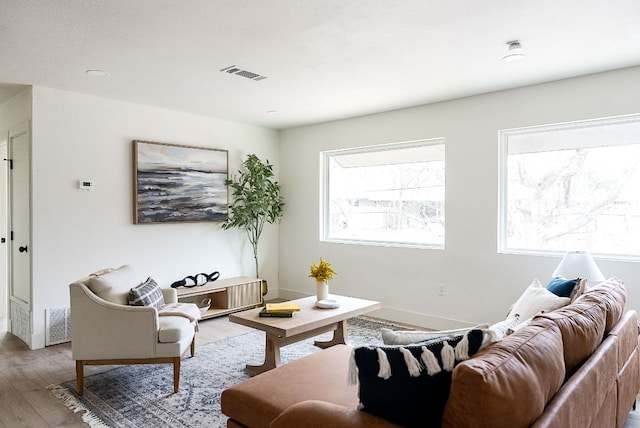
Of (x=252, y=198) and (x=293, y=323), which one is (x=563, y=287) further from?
(x=252, y=198)

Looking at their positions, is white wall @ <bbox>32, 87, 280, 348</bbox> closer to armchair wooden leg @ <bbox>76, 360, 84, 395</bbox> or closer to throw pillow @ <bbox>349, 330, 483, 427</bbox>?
armchair wooden leg @ <bbox>76, 360, 84, 395</bbox>

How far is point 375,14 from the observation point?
8.29ft

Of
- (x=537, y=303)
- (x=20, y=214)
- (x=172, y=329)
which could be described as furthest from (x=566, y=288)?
(x=20, y=214)

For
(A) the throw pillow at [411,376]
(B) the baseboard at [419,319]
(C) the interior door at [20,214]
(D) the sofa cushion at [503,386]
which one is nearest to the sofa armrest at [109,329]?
(C) the interior door at [20,214]

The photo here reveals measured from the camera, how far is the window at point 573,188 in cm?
364

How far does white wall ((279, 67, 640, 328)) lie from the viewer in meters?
3.69

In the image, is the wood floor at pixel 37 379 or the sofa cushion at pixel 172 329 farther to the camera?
the sofa cushion at pixel 172 329

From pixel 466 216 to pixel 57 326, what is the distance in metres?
4.13

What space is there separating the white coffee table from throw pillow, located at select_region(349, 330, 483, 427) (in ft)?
5.40

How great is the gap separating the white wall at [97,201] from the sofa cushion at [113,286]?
47.7 inches

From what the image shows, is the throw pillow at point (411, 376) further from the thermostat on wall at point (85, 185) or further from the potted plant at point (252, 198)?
the potted plant at point (252, 198)

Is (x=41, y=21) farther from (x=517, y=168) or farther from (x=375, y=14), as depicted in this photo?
(x=517, y=168)

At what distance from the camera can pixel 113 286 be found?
3121 millimetres

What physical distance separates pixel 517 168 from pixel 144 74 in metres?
3.53
